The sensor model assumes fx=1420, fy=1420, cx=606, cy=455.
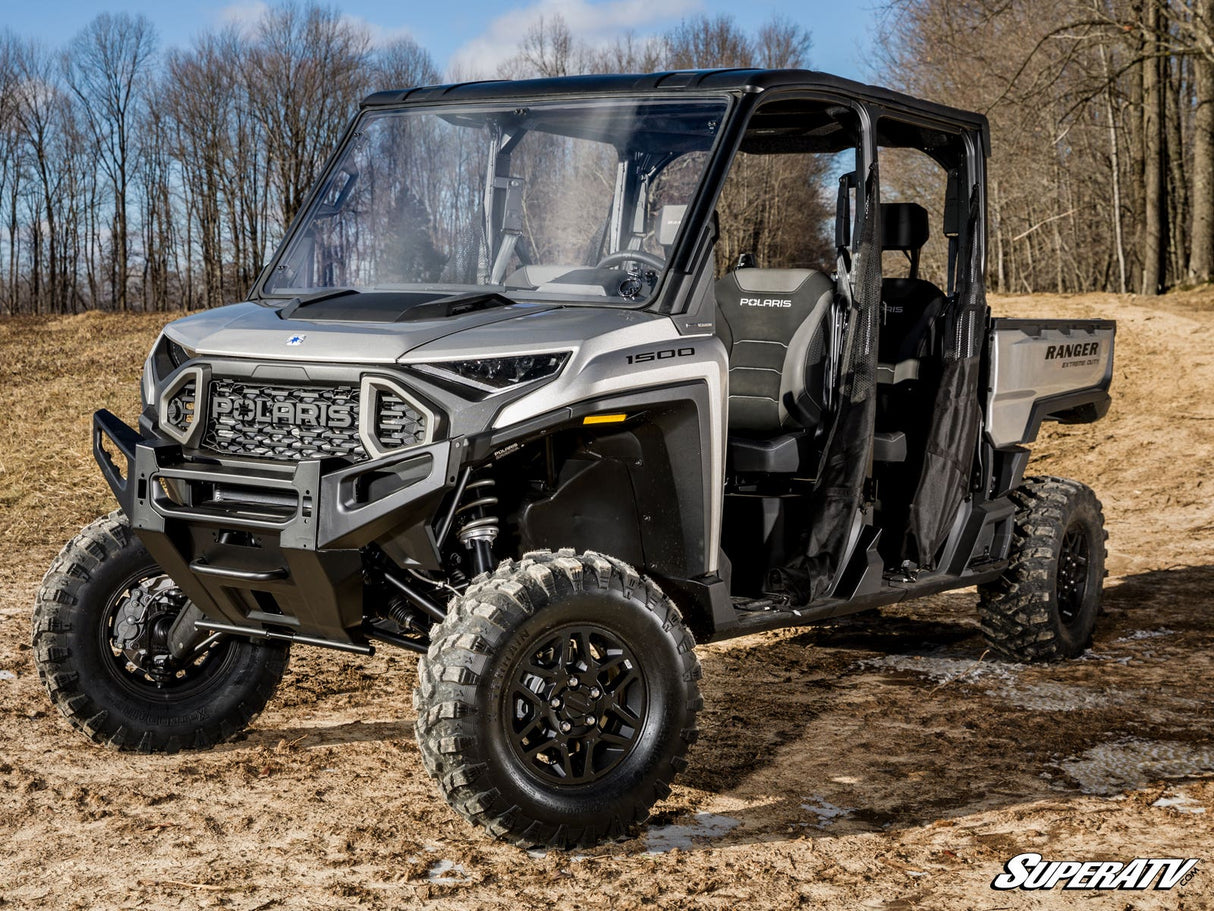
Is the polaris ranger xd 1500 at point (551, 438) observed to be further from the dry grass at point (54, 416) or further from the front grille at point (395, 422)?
the dry grass at point (54, 416)

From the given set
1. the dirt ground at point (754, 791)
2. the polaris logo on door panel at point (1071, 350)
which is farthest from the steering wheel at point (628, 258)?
the polaris logo on door panel at point (1071, 350)

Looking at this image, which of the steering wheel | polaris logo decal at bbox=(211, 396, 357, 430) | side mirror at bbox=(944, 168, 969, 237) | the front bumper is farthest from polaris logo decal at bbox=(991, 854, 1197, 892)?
side mirror at bbox=(944, 168, 969, 237)

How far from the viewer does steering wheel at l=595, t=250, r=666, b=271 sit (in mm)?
5027

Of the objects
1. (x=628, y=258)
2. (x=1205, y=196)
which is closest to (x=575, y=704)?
(x=628, y=258)

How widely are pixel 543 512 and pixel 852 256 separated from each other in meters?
1.68

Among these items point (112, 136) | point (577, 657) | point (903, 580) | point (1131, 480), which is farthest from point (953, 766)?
point (112, 136)

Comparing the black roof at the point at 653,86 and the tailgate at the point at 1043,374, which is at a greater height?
the black roof at the point at 653,86

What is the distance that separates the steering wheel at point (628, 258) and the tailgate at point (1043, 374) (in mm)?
2291

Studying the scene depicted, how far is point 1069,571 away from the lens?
750 centimetres

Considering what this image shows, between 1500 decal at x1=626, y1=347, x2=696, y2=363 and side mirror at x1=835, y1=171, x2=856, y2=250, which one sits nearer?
1500 decal at x1=626, y1=347, x2=696, y2=363

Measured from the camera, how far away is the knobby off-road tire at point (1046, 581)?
710 cm

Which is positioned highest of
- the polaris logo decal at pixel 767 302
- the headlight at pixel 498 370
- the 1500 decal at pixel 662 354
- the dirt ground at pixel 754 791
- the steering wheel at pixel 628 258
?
the steering wheel at pixel 628 258

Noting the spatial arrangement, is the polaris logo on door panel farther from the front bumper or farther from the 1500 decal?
the front bumper

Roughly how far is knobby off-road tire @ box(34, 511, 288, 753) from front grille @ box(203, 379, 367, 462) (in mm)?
934
